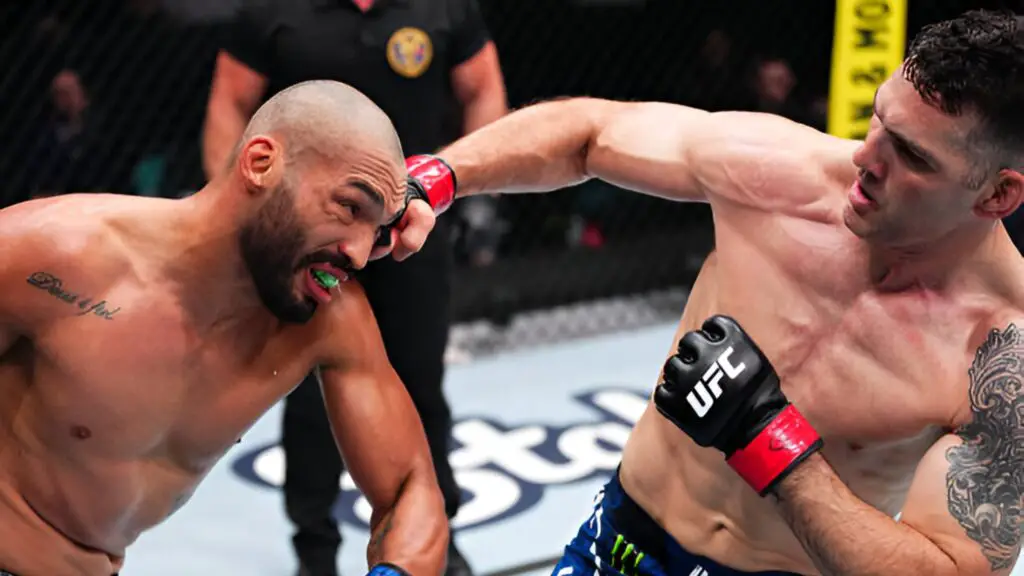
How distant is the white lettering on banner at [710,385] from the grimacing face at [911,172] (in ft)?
0.76

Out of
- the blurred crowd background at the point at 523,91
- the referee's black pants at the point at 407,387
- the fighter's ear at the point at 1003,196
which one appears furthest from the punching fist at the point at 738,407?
the blurred crowd background at the point at 523,91

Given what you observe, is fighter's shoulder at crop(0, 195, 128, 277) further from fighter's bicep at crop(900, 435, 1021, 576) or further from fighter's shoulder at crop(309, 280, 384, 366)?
fighter's bicep at crop(900, 435, 1021, 576)

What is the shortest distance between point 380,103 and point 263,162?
1048 millimetres

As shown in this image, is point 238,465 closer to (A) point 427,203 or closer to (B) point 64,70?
(B) point 64,70

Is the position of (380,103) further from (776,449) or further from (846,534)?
(846,534)

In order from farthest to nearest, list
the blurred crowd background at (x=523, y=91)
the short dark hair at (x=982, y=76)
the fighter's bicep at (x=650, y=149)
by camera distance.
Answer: the blurred crowd background at (x=523, y=91) < the fighter's bicep at (x=650, y=149) < the short dark hair at (x=982, y=76)

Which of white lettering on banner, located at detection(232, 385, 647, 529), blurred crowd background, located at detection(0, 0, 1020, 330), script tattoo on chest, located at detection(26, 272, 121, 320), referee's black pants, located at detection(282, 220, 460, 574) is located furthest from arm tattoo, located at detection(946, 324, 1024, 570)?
blurred crowd background, located at detection(0, 0, 1020, 330)

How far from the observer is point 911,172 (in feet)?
5.04

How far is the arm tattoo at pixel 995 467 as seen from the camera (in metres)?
1.57

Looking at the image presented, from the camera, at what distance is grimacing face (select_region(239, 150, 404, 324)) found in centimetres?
146

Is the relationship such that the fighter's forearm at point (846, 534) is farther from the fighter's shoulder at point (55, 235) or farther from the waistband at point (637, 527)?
the fighter's shoulder at point (55, 235)

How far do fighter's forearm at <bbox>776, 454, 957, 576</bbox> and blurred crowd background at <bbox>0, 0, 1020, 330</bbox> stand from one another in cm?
245

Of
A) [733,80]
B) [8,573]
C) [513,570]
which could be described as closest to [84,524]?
[8,573]

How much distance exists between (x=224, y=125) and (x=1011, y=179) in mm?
1557
